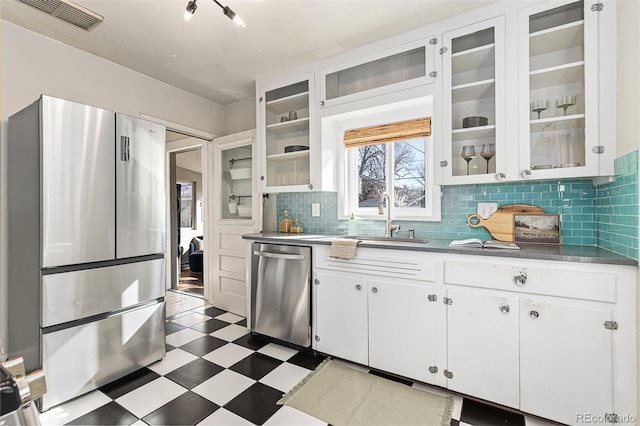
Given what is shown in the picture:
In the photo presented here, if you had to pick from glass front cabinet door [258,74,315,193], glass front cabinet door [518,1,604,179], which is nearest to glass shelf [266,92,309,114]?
glass front cabinet door [258,74,315,193]

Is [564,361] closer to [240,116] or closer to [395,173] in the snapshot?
[395,173]

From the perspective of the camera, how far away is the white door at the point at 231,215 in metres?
3.48

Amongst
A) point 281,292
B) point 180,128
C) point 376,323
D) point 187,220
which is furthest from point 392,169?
point 187,220

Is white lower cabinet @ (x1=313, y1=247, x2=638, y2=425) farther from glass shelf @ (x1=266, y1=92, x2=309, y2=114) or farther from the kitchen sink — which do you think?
glass shelf @ (x1=266, y1=92, x2=309, y2=114)

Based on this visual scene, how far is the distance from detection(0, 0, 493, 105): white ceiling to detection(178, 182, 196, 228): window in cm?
390

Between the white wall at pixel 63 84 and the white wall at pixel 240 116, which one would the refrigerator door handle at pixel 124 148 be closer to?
the white wall at pixel 63 84

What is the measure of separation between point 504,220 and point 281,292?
1821 mm

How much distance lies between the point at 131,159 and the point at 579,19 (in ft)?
10.0

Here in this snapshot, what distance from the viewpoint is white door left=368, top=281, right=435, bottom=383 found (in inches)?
76.2

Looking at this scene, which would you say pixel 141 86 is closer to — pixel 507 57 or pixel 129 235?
pixel 129 235

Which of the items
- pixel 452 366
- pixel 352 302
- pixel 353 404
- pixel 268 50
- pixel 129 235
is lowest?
pixel 353 404

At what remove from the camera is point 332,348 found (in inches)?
91.1

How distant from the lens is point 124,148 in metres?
2.14

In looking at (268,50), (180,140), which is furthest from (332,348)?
(180,140)
